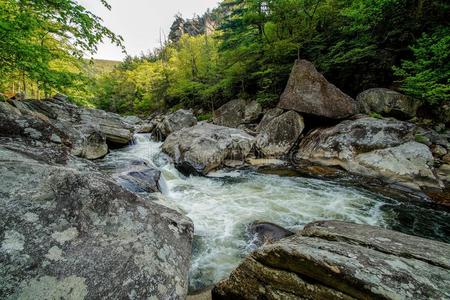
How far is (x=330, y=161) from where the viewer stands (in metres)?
8.64

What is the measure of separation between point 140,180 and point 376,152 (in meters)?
7.45

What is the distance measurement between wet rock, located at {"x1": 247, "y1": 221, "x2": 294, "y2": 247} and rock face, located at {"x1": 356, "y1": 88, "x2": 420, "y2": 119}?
7.98 m

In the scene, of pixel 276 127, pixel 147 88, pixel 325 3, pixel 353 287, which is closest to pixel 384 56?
pixel 325 3

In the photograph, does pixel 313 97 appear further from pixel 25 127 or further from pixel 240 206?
pixel 25 127

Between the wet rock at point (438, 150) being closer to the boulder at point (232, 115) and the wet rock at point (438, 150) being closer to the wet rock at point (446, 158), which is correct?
the wet rock at point (446, 158)

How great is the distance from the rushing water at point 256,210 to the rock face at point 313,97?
11.5 feet

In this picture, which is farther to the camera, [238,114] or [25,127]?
[238,114]

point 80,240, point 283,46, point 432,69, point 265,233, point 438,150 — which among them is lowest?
point 265,233

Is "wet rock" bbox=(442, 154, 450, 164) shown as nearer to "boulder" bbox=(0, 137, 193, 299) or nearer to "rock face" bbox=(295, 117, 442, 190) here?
"rock face" bbox=(295, 117, 442, 190)

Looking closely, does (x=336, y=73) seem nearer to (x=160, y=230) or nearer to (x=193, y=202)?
(x=193, y=202)

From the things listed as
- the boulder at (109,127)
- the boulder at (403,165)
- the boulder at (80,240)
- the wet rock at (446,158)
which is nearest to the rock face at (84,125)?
the boulder at (109,127)

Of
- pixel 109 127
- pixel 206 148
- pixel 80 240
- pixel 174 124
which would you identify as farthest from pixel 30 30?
pixel 174 124

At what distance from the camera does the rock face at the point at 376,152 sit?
676 centimetres

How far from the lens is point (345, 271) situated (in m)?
1.93
